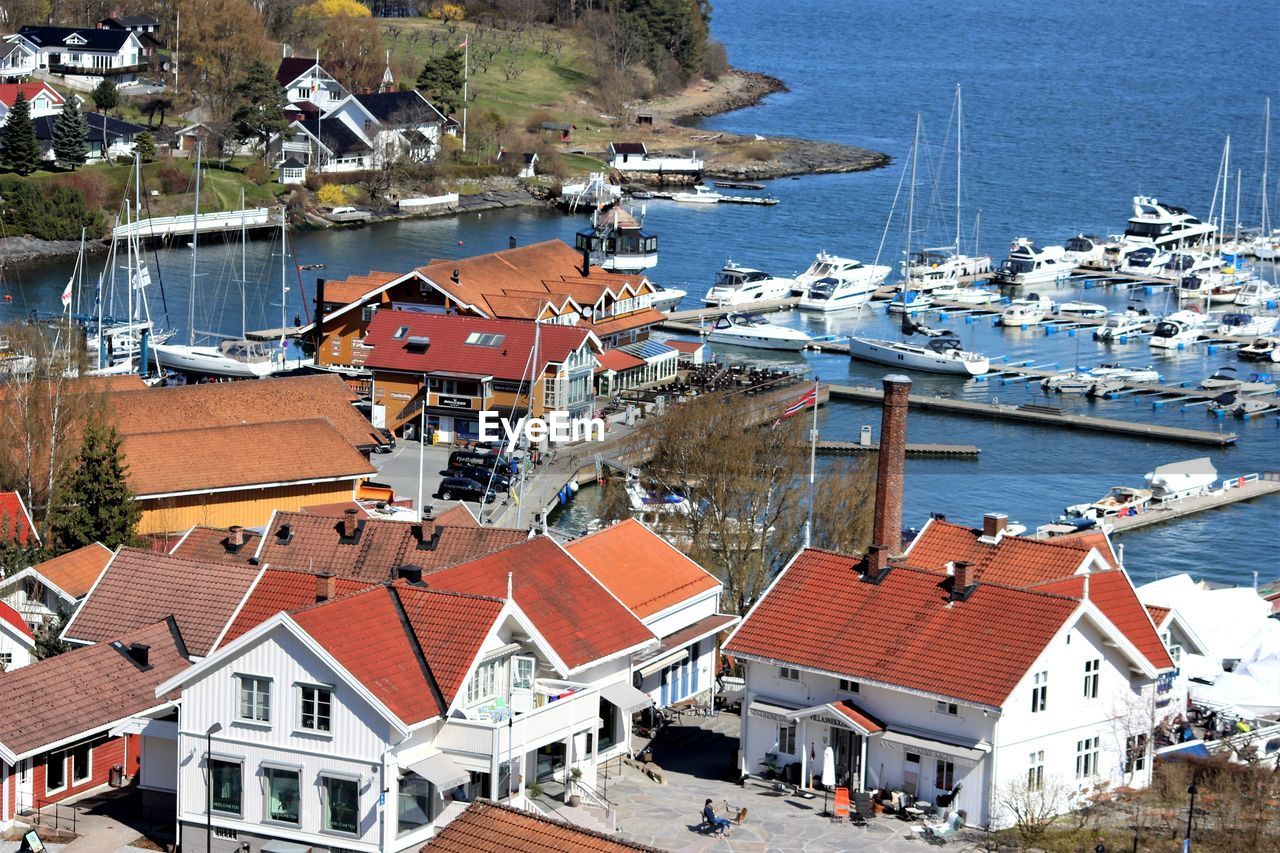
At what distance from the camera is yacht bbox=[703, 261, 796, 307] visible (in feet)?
305

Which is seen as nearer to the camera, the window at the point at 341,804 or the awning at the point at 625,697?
the window at the point at 341,804

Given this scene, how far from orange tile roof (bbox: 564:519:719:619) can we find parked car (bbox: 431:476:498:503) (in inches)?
667

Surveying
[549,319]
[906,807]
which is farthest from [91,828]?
[549,319]

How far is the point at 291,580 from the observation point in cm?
3266

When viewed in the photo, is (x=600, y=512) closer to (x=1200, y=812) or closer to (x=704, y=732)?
(x=704, y=732)

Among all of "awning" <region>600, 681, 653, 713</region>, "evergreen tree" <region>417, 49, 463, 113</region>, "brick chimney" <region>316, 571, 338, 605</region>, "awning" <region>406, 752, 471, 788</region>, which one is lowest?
"awning" <region>600, 681, 653, 713</region>

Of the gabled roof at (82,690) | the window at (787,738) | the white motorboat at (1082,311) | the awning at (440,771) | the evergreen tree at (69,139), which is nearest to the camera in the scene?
the awning at (440,771)

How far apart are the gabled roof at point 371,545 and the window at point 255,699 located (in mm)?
6028

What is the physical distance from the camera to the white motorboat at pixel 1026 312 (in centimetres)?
9144

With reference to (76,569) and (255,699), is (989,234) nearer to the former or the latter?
(76,569)

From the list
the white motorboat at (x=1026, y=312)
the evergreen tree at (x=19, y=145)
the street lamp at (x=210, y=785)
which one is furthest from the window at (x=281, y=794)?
the evergreen tree at (x=19, y=145)

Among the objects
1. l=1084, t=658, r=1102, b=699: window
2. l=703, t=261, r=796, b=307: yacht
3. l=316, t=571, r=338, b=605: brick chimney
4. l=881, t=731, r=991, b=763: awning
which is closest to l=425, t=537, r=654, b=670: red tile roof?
l=316, t=571, r=338, b=605: brick chimney

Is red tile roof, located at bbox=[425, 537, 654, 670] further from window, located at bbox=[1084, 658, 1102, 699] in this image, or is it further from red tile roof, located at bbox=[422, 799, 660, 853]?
window, located at bbox=[1084, 658, 1102, 699]

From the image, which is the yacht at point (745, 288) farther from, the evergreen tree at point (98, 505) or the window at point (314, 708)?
the window at point (314, 708)
